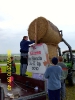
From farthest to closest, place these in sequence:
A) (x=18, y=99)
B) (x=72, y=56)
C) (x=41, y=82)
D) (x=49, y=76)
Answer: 1. (x=72, y=56)
2. (x=49, y=76)
3. (x=41, y=82)
4. (x=18, y=99)

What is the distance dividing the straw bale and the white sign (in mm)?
302

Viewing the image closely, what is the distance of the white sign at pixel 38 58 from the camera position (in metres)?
5.29

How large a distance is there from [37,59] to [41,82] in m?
1.40

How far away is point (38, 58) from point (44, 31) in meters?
0.79

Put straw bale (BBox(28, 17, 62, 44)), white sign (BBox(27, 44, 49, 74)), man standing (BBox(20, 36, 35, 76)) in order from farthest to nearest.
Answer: man standing (BBox(20, 36, 35, 76)) < straw bale (BBox(28, 17, 62, 44)) < white sign (BBox(27, 44, 49, 74))

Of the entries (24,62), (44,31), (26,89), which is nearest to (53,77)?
(26,89)

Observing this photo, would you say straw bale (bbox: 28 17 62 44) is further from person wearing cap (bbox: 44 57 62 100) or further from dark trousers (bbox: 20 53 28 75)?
person wearing cap (bbox: 44 57 62 100)

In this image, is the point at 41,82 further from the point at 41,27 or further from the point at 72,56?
the point at 72,56

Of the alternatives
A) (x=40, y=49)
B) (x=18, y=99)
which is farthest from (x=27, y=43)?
(x=18, y=99)

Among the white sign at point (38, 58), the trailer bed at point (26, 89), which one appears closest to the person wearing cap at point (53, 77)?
the trailer bed at point (26, 89)

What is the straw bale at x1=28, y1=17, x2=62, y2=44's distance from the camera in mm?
5410

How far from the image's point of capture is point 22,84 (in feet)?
16.1

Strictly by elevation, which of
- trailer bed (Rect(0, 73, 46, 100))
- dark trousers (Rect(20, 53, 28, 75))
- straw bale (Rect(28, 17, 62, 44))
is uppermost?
straw bale (Rect(28, 17, 62, 44))

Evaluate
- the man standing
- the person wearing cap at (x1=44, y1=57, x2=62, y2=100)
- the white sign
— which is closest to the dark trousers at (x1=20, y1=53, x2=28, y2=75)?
the man standing
